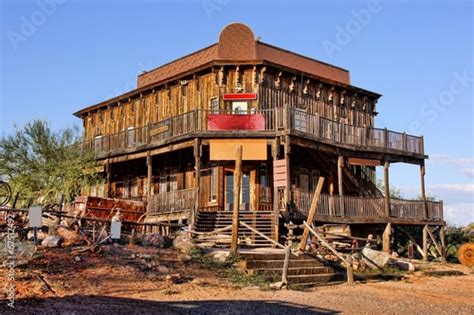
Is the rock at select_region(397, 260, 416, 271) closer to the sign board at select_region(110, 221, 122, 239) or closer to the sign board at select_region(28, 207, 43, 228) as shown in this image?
the sign board at select_region(110, 221, 122, 239)

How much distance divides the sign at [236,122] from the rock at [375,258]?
7381 mm

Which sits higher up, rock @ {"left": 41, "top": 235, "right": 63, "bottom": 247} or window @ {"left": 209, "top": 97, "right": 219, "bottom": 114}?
window @ {"left": 209, "top": 97, "right": 219, "bottom": 114}

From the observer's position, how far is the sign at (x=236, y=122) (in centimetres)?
2356

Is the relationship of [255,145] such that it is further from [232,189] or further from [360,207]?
[360,207]

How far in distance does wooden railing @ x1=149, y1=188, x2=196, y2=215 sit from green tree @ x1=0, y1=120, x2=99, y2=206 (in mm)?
4120

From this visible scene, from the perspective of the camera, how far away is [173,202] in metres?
23.9

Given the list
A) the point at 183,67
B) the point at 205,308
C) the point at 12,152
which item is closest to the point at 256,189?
the point at 183,67

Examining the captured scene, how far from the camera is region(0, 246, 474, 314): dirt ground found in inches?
400

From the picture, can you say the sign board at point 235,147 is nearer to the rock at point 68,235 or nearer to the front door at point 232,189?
the front door at point 232,189

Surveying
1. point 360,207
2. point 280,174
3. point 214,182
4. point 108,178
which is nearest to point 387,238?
point 360,207

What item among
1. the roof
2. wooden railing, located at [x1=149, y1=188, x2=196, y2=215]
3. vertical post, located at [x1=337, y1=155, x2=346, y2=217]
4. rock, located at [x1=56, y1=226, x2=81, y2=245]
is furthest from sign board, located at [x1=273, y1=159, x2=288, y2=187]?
rock, located at [x1=56, y1=226, x2=81, y2=245]

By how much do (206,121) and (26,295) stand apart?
1535 centimetres

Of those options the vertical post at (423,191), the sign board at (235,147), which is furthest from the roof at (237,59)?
the vertical post at (423,191)

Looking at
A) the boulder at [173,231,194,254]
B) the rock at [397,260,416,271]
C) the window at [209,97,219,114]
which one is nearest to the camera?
the boulder at [173,231,194,254]
